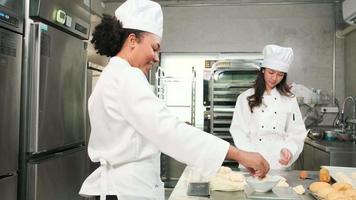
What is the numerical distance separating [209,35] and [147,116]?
145 inches

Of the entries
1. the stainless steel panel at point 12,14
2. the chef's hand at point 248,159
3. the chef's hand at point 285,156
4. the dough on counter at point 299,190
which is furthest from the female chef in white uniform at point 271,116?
the stainless steel panel at point 12,14

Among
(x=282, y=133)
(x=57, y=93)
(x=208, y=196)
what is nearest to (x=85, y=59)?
(x=57, y=93)

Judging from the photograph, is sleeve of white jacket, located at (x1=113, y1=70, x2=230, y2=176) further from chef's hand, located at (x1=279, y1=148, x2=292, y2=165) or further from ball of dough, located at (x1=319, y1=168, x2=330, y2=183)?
chef's hand, located at (x1=279, y1=148, x2=292, y2=165)

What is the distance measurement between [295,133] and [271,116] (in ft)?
0.60

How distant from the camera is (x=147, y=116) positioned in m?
1.00

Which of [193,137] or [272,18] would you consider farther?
[272,18]

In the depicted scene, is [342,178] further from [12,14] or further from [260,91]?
[12,14]

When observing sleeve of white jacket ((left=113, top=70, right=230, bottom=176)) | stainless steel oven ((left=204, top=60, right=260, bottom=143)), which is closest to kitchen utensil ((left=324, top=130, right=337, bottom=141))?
stainless steel oven ((left=204, top=60, right=260, bottom=143))

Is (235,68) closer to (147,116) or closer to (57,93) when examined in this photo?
(57,93)

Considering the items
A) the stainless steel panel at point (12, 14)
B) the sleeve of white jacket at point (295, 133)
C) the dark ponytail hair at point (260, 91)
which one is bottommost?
the sleeve of white jacket at point (295, 133)

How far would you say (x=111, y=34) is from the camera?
1133 millimetres

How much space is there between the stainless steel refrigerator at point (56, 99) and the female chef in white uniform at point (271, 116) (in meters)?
1.20

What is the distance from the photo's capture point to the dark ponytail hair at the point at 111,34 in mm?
1132

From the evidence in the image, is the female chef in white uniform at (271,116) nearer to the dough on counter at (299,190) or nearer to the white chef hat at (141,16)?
the dough on counter at (299,190)
